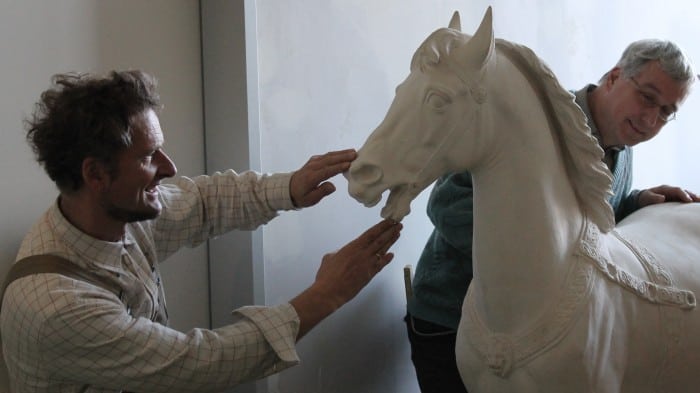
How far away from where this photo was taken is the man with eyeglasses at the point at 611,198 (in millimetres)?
1390

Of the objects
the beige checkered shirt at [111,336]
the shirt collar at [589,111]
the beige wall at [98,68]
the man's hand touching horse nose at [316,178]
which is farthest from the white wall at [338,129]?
the shirt collar at [589,111]

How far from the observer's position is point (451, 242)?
140cm

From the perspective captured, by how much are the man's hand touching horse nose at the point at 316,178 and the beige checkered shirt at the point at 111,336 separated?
267 mm

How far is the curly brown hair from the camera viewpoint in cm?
108

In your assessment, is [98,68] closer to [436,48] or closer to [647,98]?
[436,48]

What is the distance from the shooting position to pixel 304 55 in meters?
1.68

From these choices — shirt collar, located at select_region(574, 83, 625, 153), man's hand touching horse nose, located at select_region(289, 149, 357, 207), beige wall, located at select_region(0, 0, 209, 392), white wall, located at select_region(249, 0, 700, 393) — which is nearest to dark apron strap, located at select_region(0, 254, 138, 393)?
beige wall, located at select_region(0, 0, 209, 392)

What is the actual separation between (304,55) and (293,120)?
0.55 ft

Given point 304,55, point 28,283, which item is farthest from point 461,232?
point 28,283

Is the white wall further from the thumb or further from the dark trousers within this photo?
the thumb

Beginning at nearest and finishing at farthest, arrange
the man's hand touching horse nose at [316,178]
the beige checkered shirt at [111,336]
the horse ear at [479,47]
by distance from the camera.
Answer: the horse ear at [479,47]
the beige checkered shirt at [111,336]
the man's hand touching horse nose at [316,178]

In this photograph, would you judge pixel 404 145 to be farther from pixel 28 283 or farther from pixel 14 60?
pixel 14 60

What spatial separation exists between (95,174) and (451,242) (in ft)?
2.33

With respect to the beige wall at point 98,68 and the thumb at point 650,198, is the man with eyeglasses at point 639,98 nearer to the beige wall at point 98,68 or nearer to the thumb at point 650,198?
the thumb at point 650,198
